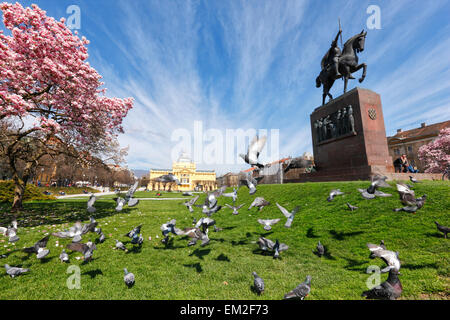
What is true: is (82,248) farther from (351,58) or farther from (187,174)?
(187,174)

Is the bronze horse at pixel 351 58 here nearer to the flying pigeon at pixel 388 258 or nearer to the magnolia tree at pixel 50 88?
the flying pigeon at pixel 388 258

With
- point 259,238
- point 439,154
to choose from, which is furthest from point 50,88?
point 439,154

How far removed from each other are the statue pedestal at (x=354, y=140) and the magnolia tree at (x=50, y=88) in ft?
48.8

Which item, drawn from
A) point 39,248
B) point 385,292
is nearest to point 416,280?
point 385,292

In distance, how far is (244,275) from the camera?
429 centimetres

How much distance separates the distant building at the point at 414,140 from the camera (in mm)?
46088

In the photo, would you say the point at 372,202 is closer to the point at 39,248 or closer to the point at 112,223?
the point at 39,248

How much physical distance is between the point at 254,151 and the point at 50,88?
12557 millimetres

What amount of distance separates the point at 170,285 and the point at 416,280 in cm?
469

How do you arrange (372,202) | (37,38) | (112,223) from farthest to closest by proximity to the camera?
(112,223) → (37,38) → (372,202)

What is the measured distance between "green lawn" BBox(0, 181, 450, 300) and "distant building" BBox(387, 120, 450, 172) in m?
53.0

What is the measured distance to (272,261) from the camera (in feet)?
16.6

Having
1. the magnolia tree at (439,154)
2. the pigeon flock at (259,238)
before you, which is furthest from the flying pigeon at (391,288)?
the magnolia tree at (439,154)

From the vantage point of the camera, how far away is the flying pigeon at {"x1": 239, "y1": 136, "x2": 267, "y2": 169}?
6.34 m
